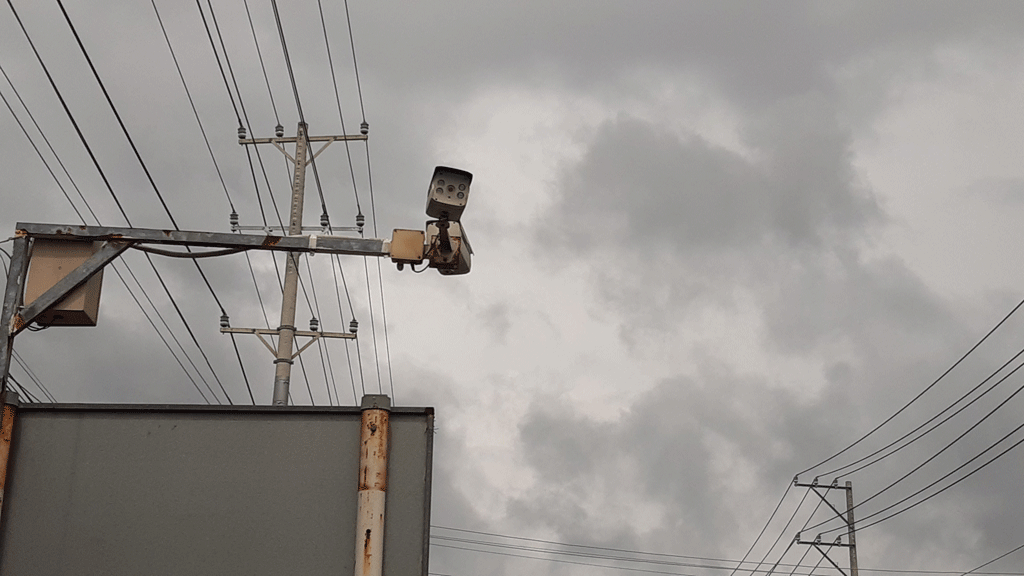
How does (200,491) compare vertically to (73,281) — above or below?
below

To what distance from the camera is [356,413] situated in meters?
8.45

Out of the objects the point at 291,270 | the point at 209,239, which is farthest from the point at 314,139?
the point at 209,239

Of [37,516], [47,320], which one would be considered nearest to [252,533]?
[37,516]

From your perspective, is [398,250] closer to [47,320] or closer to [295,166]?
[47,320]

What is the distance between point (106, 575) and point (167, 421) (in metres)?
1.24

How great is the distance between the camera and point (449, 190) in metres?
8.66

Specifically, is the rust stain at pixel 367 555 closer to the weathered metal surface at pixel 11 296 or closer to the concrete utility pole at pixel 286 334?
the weathered metal surface at pixel 11 296

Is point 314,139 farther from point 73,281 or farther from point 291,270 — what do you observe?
point 73,281

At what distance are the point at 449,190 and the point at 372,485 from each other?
2384mm

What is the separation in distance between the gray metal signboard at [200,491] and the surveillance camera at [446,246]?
1.52 metres

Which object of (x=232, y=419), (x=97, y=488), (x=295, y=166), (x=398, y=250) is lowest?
(x=97, y=488)

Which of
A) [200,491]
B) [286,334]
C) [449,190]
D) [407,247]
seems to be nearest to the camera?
[200,491]

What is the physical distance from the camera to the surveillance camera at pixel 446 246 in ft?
30.1

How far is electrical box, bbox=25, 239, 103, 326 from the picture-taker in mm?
8867
